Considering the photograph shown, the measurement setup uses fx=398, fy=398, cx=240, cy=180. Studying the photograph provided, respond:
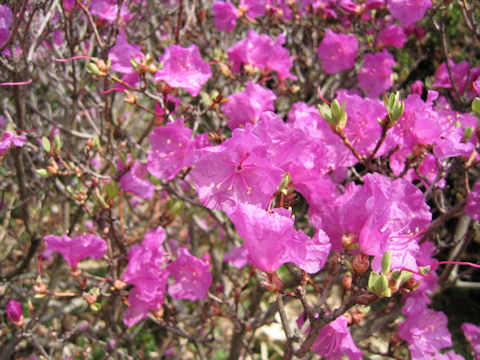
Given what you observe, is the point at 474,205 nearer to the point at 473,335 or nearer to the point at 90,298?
the point at 473,335

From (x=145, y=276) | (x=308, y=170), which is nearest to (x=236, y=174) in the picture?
(x=308, y=170)

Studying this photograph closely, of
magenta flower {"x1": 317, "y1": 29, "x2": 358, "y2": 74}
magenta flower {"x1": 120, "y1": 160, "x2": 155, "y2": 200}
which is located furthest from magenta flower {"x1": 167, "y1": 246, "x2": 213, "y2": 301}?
magenta flower {"x1": 317, "y1": 29, "x2": 358, "y2": 74}

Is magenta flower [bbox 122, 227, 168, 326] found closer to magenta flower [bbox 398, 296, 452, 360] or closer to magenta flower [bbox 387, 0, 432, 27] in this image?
magenta flower [bbox 398, 296, 452, 360]

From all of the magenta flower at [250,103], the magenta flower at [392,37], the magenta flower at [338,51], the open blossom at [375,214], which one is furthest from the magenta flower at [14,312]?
the magenta flower at [392,37]

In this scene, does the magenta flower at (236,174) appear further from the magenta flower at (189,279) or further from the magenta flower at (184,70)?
the magenta flower at (189,279)

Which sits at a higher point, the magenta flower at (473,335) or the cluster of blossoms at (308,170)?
the cluster of blossoms at (308,170)

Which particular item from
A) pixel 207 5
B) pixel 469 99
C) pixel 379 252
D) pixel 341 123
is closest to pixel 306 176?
pixel 341 123
